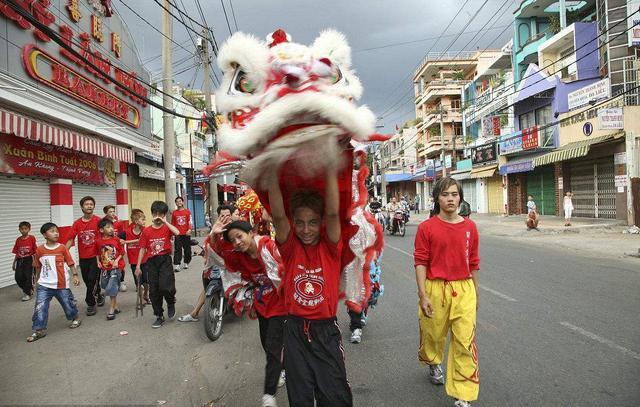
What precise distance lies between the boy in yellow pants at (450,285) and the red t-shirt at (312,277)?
1.03 metres

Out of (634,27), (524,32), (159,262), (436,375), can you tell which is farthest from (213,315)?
(524,32)

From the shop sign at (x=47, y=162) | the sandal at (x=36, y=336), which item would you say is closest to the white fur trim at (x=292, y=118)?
the sandal at (x=36, y=336)

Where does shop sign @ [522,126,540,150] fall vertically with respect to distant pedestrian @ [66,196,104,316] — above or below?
above

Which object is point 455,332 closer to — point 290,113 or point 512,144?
point 290,113

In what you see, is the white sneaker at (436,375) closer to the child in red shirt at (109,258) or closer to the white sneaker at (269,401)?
the white sneaker at (269,401)

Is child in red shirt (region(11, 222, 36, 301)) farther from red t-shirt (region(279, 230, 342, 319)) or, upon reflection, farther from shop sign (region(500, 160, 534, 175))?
shop sign (region(500, 160, 534, 175))

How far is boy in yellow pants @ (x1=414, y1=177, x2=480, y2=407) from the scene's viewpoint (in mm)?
2918

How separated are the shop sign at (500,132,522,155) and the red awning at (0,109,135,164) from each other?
2061cm

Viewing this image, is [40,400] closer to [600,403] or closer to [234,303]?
[234,303]

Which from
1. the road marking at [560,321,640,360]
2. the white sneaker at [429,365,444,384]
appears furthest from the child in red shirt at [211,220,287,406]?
the road marking at [560,321,640,360]

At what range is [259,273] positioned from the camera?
111 inches

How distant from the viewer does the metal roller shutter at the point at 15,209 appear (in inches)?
328

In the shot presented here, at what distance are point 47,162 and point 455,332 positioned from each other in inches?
382

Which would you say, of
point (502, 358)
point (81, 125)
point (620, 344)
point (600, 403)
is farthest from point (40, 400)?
point (81, 125)
